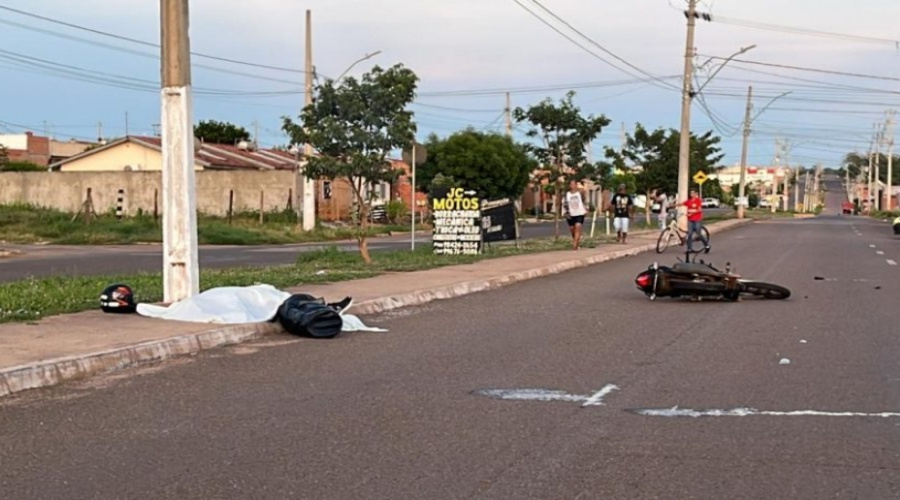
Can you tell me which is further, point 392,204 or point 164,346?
point 392,204

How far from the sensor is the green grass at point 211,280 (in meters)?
13.2

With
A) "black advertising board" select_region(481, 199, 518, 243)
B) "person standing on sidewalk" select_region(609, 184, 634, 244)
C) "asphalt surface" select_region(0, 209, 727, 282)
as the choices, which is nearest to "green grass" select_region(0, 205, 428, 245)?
"asphalt surface" select_region(0, 209, 727, 282)

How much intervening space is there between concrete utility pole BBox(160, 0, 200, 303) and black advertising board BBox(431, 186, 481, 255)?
40.4 ft

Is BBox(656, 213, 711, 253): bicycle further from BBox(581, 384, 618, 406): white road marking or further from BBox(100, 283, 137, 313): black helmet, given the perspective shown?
BBox(581, 384, 618, 406): white road marking

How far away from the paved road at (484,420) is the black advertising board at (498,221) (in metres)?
13.0

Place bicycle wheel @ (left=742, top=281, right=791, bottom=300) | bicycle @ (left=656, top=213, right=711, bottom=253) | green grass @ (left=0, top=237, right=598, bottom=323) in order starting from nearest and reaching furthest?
green grass @ (left=0, top=237, right=598, bottom=323) → bicycle wheel @ (left=742, top=281, right=791, bottom=300) → bicycle @ (left=656, top=213, right=711, bottom=253)

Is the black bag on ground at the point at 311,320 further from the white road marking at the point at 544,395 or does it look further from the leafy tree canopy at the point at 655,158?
the leafy tree canopy at the point at 655,158

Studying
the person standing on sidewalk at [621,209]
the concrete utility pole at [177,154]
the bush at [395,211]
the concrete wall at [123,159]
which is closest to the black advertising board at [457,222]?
the person standing on sidewalk at [621,209]

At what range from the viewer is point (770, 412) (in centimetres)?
823

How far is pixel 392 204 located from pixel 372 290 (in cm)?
4480

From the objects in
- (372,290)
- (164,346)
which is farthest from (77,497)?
(372,290)

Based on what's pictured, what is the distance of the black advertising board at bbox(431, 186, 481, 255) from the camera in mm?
25781

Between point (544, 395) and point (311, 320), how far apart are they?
3.96 m

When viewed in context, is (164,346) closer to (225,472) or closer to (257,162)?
(225,472)
